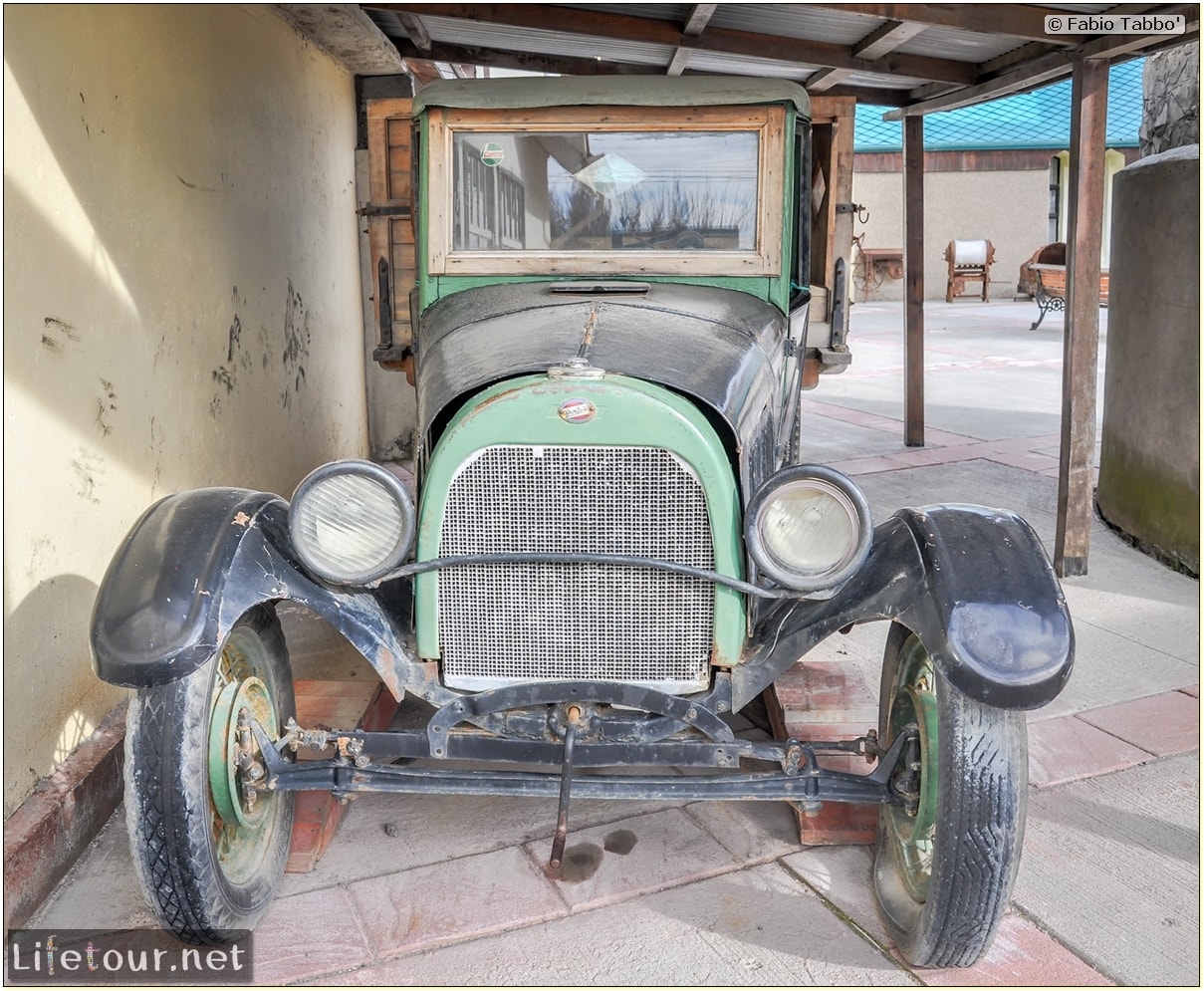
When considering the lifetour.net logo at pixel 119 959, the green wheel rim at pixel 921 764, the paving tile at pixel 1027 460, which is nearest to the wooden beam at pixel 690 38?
the paving tile at pixel 1027 460

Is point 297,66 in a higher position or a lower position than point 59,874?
higher

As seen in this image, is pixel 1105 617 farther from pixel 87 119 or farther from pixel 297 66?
pixel 297 66

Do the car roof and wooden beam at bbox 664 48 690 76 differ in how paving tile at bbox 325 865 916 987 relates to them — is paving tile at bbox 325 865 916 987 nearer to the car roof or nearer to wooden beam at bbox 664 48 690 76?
the car roof

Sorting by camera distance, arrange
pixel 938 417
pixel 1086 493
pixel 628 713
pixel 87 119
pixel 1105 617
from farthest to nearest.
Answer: pixel 938 417 < pixel 1086 493 < pixel 1105 617 < pixel 87 119 < pixel 628 713

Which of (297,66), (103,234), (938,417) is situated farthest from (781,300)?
(938,417)

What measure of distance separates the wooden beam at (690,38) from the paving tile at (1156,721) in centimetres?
330

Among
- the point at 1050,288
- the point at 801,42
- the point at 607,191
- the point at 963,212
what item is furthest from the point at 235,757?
the point at 963,212

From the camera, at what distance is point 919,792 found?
7.70 feet

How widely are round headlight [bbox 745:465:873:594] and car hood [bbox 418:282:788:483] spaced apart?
0.17m

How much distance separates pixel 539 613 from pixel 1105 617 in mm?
2853

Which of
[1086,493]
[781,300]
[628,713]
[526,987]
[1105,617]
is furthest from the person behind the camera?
[1086,493]

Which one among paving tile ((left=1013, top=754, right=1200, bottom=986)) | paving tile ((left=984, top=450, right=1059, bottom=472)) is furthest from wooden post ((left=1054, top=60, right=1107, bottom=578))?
paving tile ((left=984, top=450, right=1059, bottom=472))

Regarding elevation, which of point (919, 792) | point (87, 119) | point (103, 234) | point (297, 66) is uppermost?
point (297, 66)

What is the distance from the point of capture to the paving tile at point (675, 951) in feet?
7.48
